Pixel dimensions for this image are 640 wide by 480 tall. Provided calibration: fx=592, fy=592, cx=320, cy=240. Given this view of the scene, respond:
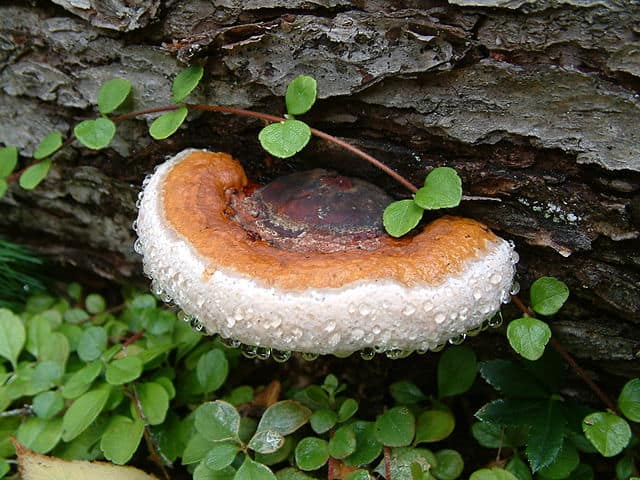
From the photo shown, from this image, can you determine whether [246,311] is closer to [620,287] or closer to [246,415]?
[246,415]

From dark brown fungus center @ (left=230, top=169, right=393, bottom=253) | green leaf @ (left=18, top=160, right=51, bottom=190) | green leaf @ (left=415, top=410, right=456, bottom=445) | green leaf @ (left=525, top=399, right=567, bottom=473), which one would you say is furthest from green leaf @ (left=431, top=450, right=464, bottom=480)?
green leaf @ (left=18, top=160, right=51, bottom=190)

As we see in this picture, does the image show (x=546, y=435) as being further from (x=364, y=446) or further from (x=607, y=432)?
(x=364, y=446)

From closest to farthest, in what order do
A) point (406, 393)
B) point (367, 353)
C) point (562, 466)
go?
1. point (367, 353)
2. point (562, 466)
3. point (406, 393)

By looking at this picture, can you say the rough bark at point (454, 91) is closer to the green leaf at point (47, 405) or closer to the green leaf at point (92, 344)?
the green leaf at point (92, 344)

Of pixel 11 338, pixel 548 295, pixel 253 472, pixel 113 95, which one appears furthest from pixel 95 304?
pixel 548 295

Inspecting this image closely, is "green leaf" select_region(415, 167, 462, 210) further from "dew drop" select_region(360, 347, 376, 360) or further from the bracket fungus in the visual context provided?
"dew drop" select_region(360, 347, 376, 360)

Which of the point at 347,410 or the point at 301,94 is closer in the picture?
the point at 301,94

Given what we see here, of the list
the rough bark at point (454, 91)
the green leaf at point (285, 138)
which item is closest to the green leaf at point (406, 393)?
the rough bark at point (454, 91)
